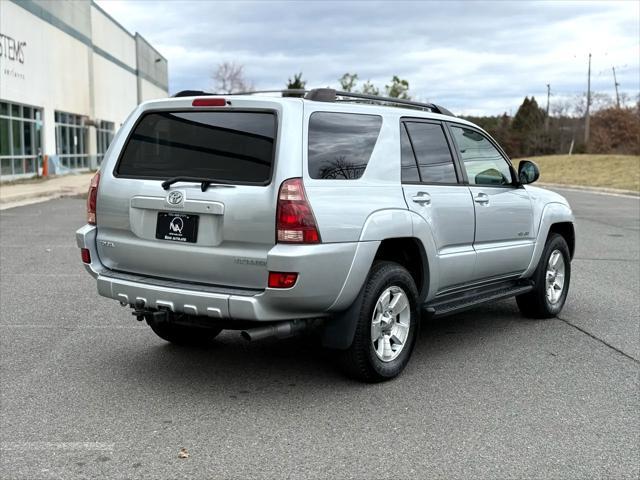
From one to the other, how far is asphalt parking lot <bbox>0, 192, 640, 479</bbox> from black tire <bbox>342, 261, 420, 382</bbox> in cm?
12

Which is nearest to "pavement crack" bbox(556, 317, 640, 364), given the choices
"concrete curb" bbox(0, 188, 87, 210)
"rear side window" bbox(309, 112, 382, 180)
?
"rear side window" bbox(309, 112, 382, 180)

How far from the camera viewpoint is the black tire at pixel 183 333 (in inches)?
224

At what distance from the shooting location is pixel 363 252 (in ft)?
15.1

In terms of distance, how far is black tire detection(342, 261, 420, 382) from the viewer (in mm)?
4691

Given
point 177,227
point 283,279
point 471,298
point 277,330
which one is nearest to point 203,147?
point 177,227

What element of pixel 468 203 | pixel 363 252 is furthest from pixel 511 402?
pixel 468 203

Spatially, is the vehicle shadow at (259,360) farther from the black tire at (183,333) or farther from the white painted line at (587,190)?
the white painted line at (587,190)

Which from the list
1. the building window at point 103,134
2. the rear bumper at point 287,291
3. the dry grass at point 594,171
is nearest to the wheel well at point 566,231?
the rear bumper at point 287,291

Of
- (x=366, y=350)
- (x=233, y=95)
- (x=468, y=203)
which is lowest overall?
(x=366, y=350)

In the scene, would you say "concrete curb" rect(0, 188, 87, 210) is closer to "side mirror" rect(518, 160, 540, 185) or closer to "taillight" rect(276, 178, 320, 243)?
"side mirror" rect(518, 160, 540, 185)

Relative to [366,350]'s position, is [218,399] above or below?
below

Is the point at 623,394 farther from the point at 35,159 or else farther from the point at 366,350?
the point at 35,159

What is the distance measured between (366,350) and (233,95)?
6.28 feet

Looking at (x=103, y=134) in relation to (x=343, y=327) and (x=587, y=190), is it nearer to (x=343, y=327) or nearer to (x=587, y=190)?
(x=587, y=190)
